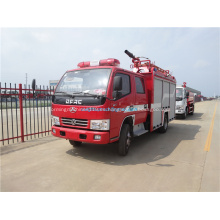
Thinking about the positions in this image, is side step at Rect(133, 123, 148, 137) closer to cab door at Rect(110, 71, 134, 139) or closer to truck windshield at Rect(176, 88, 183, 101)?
cab door at Rect(110, 71, 134, 139)

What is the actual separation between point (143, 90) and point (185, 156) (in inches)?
91.8

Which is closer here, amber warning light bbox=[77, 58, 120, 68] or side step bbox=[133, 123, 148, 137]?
amber warning light bbox=[77, 58, 120, 68]

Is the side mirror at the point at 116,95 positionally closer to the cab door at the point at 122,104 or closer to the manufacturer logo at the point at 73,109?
the cab door at the point at 122,104

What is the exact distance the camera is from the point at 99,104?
386 cm

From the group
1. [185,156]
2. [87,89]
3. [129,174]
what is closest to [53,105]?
[87,89]

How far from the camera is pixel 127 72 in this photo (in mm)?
4816

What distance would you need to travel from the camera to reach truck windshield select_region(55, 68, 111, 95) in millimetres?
4094

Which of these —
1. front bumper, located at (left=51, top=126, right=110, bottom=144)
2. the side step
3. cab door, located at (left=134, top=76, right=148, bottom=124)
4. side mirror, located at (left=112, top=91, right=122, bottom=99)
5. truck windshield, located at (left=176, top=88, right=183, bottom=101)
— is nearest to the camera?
front bumper, located at (left=51, top=126, right=110, bottom=144)

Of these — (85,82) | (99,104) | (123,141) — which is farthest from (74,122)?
(123,141)

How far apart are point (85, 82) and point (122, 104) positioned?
1.06 m

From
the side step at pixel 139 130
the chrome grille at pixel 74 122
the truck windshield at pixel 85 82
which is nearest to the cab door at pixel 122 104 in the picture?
the truck windshield at pixel 85 82

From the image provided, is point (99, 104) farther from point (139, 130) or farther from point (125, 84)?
point (139, 130)

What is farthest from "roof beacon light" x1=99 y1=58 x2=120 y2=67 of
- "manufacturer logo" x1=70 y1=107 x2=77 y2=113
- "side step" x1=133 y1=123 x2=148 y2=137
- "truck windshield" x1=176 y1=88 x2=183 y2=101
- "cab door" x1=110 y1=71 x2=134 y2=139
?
"truck windshield" x1=176 y1=88 x2=183 y2=101

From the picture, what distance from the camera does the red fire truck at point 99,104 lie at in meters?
3.92
